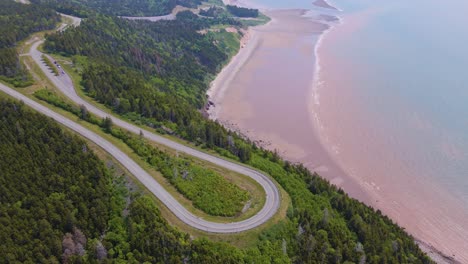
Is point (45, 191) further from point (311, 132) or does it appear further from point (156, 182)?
point (311, 132)

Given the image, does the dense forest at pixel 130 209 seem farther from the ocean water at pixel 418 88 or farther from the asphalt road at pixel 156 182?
the ocean water at pixel 418 88

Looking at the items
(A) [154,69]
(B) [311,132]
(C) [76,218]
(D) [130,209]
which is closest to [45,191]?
(C) [76,218]

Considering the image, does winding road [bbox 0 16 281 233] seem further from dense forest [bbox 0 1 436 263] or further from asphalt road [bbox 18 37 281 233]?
dense forest [bbox 0 1 436 263]

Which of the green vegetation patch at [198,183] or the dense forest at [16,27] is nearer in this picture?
the green vegetation patch at [198,183]

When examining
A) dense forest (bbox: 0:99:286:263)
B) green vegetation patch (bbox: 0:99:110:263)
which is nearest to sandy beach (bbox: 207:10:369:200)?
dense forest (bbox: 0:99:286:263)

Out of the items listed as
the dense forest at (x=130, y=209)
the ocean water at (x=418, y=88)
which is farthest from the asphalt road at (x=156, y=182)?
the ocean water at (x=418, y=88)

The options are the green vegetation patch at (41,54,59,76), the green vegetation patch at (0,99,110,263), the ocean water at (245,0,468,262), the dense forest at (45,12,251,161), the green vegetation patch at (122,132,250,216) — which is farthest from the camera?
the green vegetation patch at (41,54,59,76)
